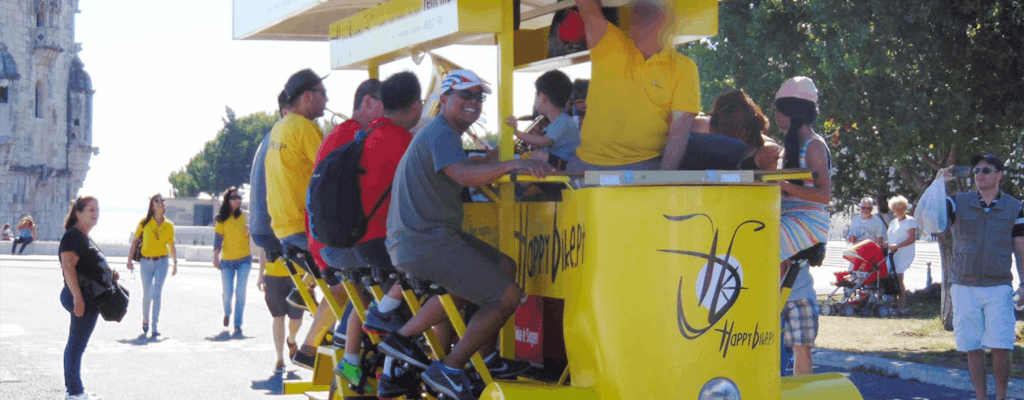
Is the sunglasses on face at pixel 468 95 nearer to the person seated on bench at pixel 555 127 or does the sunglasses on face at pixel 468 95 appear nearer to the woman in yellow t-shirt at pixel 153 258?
the person seated on bench at pixel 555 127

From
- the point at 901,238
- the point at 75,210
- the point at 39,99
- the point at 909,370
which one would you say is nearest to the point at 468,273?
the point at 75,210

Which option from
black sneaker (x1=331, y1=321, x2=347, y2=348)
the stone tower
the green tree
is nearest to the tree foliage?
the stone tower

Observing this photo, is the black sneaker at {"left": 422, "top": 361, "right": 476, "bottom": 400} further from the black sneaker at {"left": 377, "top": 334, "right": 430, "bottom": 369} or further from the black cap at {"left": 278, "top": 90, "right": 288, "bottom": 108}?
the black cap at {"left": 278, "top": 90, "right": 288, "bottom": 108}

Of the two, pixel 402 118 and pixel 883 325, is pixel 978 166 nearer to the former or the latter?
pixel 402 118

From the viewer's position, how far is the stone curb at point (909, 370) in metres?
10.4

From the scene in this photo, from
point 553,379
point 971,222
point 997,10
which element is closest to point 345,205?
point 553,379

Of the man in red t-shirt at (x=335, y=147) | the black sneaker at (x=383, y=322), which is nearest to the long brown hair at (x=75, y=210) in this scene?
the man in red t-shirt at (x=335, y=147)

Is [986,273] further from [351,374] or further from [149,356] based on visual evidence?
[149,356]

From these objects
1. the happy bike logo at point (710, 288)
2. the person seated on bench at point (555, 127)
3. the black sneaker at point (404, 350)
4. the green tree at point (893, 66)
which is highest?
the green tree at point (893, 66)

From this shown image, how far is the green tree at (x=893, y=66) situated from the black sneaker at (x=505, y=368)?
852 centimetres

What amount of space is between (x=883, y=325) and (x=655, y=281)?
12138 millimetres

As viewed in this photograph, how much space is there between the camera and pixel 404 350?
19.7 feet

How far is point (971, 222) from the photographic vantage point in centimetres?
871

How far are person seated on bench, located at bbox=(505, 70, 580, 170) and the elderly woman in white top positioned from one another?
38.0 feet
